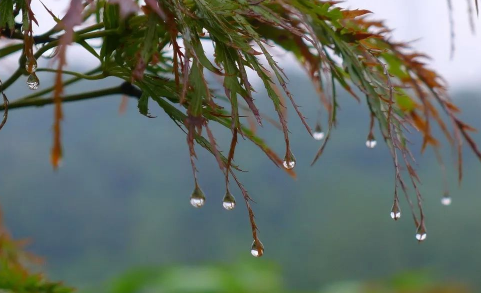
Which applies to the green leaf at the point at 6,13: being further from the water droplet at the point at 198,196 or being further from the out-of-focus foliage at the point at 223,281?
the out-of-focus foliage at the point at 223,281

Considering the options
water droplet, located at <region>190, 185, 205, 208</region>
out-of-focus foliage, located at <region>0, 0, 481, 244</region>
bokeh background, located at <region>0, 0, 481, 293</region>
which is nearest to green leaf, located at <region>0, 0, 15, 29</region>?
out-of-focus foliage, located at <region>0, 0, 481, 244</region>

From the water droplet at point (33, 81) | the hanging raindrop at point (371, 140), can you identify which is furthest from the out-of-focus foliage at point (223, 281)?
the water droplet at point (33, 81)

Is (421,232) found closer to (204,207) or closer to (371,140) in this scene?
(371,140)

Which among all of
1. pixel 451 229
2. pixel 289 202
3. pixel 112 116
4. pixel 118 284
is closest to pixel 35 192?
pixel 112 116

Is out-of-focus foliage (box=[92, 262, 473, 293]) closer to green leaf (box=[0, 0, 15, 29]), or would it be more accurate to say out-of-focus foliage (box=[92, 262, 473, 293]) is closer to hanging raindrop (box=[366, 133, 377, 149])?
hanging raindrop (box=[366, 133, 377, 149])

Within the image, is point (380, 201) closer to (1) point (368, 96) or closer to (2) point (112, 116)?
(2) point (112, 116)
